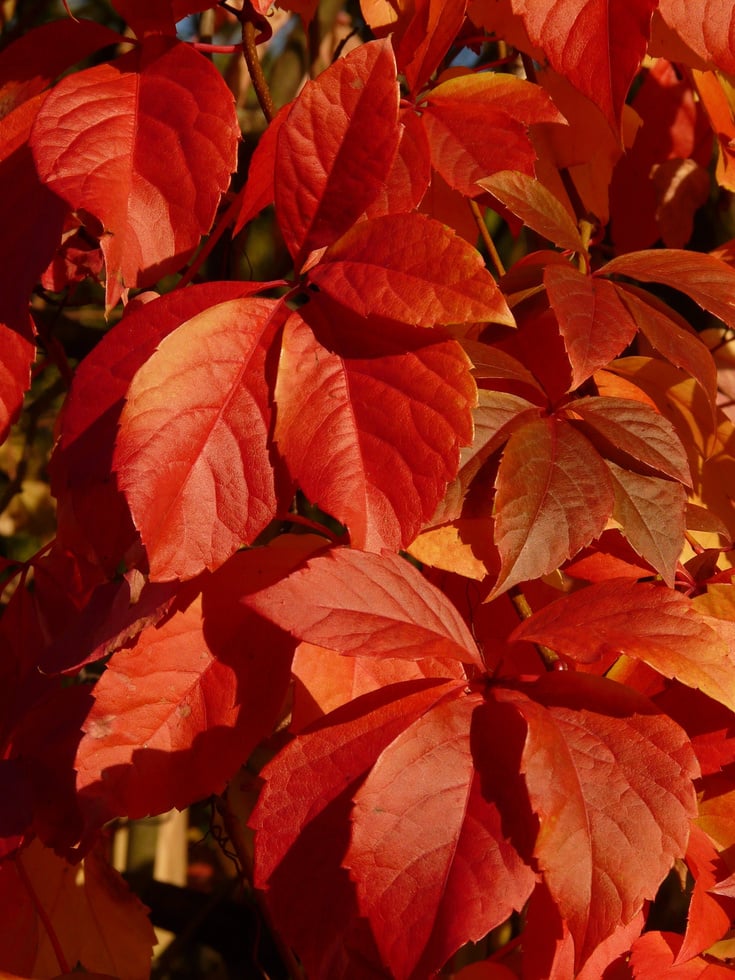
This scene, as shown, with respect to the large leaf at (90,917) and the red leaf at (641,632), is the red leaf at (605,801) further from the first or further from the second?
the large leaf at (90,917)

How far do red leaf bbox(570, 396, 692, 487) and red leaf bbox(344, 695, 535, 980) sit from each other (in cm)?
18

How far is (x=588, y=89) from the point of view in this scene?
0.53 m

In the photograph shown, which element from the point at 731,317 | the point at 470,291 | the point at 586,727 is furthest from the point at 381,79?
the point at 586,727

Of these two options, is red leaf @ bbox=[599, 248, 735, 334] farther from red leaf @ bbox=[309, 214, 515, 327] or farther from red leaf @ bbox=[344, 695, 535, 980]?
red leaf @ bbox=[344, 695, 535, 980]

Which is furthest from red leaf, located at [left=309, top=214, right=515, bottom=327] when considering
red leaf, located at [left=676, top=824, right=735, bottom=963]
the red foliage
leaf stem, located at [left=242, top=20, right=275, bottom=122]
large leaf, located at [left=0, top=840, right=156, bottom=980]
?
large leaf, located at [left=0, top=840, right=156, bottom=980]

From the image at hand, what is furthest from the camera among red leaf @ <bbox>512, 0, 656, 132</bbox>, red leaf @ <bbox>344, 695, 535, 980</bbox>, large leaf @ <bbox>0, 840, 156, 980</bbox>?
large leaf @ <bbox>0, 840, 156, 980</bbox>

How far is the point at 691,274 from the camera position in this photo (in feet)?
1.84

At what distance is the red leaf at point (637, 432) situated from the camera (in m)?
0.51

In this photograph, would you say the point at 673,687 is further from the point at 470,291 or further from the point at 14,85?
the point at 14,85

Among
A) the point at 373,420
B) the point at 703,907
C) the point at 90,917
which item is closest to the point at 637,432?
the point at 373,420

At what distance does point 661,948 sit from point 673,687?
15cm

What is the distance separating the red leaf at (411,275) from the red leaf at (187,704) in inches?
6.8

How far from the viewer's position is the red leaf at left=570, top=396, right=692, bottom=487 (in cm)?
51

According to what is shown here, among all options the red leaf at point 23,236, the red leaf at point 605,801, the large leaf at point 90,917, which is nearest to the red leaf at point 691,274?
the red leaf at point 605,801
